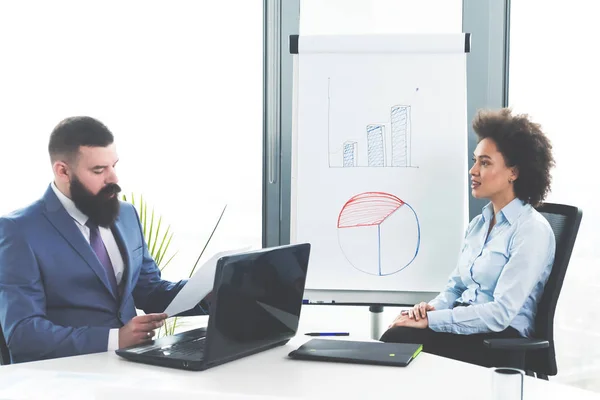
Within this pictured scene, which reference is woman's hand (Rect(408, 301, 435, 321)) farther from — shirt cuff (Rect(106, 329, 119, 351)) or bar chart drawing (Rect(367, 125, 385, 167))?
shirt cuff (Rect(106, 329, 119, 351))

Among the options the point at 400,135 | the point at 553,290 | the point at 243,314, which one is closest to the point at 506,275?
the point at 553,290

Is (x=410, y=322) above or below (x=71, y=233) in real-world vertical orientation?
below

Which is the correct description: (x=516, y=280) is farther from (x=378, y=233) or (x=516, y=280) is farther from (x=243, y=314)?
(x=243, y=314)

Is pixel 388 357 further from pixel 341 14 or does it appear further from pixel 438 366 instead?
pixel 341 14

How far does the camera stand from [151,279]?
2428 millimetres

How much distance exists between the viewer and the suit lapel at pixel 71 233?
2088 millimetres

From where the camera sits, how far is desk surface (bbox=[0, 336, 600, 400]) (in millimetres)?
1418

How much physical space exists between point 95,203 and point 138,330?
57 centimetres

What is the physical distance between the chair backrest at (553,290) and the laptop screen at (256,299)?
1.05 meters

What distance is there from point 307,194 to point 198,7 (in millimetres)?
1257

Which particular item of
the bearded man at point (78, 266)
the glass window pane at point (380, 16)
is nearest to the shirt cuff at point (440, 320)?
the bearded man at point (78, 266)

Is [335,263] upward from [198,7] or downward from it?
downward

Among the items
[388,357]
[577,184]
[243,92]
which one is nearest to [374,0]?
[243,92]

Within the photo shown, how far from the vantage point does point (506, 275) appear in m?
2.52
